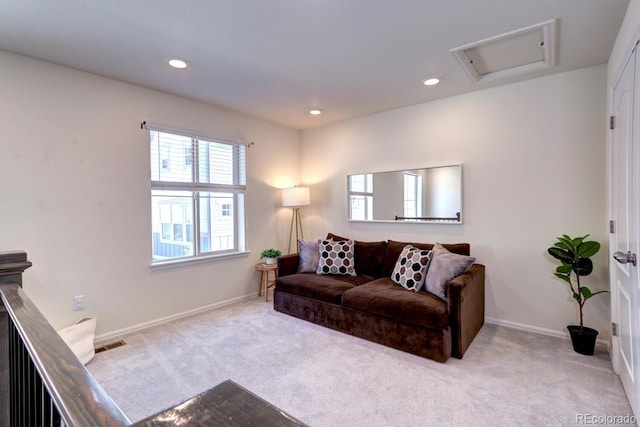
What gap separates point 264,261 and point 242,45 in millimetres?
2756

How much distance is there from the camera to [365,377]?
2.26 m

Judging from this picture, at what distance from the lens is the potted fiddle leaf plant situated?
2.51m

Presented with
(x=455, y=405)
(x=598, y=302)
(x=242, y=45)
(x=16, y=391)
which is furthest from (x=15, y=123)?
(x=598, y=302)

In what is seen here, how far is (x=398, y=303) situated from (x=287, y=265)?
159cm

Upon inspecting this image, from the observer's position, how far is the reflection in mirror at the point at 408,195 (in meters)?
3.48

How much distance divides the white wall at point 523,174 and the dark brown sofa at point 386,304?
0.32 meters

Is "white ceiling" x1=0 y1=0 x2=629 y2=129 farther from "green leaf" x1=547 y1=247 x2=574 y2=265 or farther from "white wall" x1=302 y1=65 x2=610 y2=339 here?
"green leaf" x1=547 y1=247 x2=574 y2=265

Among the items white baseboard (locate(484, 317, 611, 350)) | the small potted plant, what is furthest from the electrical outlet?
white baseboard (locate(484, 317, 611, 350))

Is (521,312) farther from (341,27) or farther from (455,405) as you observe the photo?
(341,27)

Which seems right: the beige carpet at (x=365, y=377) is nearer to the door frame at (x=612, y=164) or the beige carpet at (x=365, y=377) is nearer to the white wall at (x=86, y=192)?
the door frame at (x=612, y=164)

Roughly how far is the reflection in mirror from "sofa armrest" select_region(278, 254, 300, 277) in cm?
104

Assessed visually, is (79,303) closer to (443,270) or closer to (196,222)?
(196,222)

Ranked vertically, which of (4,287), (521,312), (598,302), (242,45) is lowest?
(521,312)

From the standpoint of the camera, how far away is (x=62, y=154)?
2.69 metres
